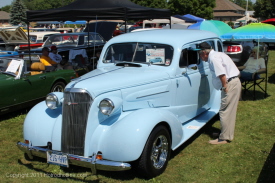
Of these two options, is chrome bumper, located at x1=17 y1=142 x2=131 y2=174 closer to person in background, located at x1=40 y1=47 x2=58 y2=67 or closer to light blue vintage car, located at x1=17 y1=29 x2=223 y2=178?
light blue vintage car, located at x1=17 y1=29 x2=223 y2=178

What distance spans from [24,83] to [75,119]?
346 centimetres

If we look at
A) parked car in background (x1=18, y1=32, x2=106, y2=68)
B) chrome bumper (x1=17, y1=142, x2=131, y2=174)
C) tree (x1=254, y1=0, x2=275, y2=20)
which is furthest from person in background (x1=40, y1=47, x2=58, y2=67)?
tree (x1=254, y1=0, x2=275, y2=20)

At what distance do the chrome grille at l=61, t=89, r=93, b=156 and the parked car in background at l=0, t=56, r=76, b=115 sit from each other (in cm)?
300

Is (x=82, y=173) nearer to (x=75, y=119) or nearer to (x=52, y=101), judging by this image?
(x=75, y=119)

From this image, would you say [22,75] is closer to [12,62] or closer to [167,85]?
[12,62]

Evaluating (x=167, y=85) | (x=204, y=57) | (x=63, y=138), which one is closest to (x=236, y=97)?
(x=204, y=57)

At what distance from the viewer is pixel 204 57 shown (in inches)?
203

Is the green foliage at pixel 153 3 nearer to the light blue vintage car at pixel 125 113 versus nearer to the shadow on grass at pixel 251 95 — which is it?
the shadow on grass at pixel 251 95

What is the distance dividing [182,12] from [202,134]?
3986 centimetres

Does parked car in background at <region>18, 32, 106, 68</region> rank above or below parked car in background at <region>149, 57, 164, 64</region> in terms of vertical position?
above

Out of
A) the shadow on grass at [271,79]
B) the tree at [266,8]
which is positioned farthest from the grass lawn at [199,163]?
the tree at [266,8]

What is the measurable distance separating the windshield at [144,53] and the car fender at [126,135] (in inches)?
50.5

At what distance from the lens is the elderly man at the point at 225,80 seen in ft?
16.1

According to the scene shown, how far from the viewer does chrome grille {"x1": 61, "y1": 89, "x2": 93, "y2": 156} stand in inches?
149
